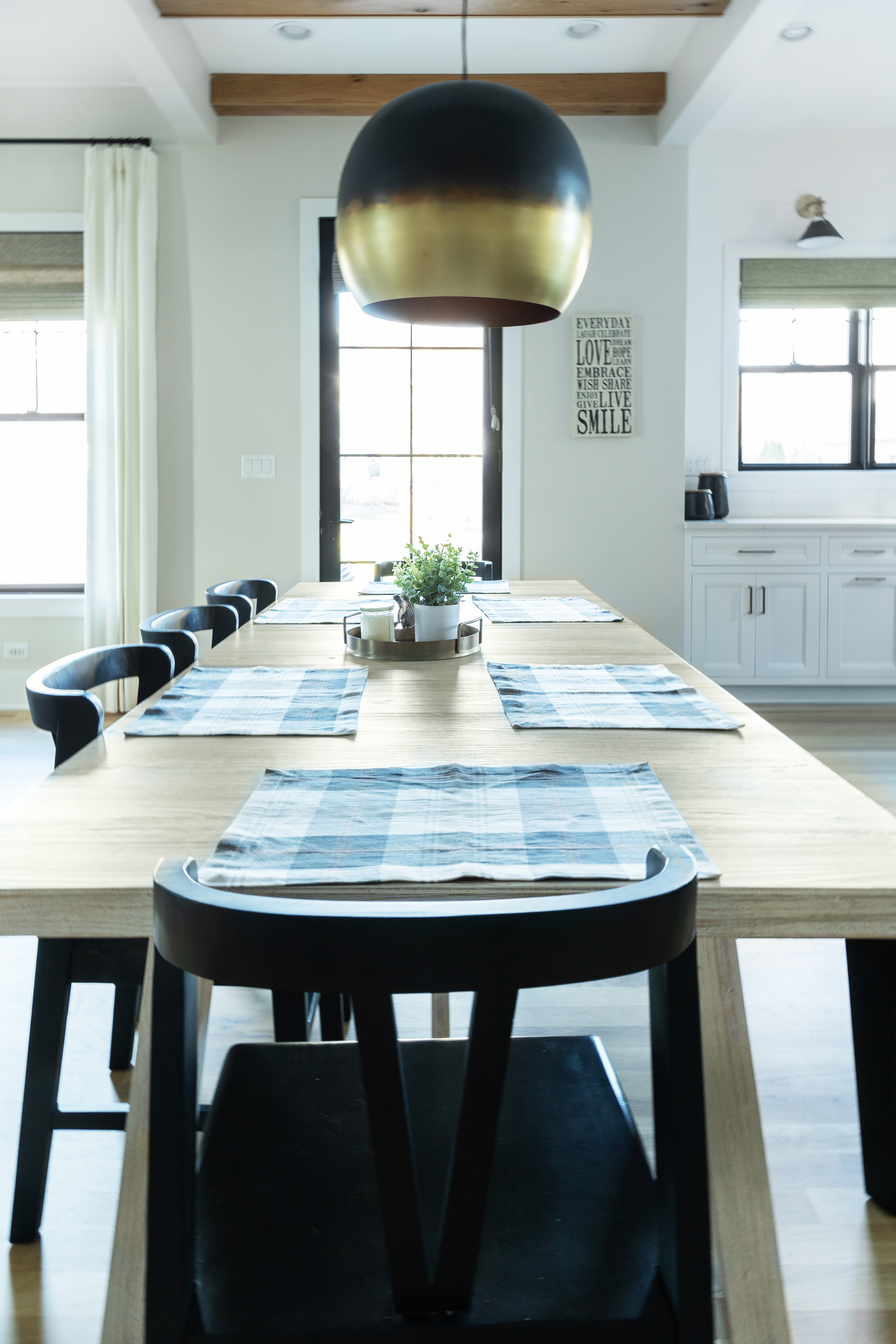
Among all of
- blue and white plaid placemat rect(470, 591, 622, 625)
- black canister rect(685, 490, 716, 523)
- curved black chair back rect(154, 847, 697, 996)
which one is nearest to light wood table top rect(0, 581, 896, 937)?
curved black chair back rect(154, 847, 697, 996)

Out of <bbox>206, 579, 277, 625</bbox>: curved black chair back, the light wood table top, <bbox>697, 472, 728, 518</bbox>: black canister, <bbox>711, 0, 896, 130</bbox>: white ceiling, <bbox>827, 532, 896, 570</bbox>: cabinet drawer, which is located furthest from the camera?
<bbox>697, 472, 728, 518</bbox>: black canister

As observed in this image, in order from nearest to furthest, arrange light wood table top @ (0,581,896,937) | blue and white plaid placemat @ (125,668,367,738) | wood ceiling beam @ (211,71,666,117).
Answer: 1. light wood table top @ (0,581,896,937)
2. blue and white plaid placemat @ (125,668,367,738)
3. wood ceiling beam @ (211,71,666,117)

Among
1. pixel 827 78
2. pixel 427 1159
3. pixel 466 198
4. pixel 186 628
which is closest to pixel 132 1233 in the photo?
pixel 427 1159

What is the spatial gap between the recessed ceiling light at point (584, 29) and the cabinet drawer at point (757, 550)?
2367 mm

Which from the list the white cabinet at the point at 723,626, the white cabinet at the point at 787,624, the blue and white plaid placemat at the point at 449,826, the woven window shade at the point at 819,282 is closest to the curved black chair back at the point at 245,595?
the blue and white plaid placemat at the point at 449,826

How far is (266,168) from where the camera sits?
17.1 ft

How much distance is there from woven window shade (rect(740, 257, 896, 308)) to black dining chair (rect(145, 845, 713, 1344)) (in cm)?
569

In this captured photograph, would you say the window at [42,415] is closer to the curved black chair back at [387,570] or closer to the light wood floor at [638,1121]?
the curved black chair back at [387,570]

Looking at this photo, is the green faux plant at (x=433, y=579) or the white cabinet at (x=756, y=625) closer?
the green faux plant at (x=433, y=579)

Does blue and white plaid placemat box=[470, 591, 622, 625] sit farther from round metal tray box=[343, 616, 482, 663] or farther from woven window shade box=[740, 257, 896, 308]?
woven window shade box=[740, 257, 896, 308]

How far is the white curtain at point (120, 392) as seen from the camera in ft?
16.9

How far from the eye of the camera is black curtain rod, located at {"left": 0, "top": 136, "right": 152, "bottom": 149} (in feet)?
16.8

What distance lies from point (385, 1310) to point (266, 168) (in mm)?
5409

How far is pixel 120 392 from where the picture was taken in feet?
17.1
